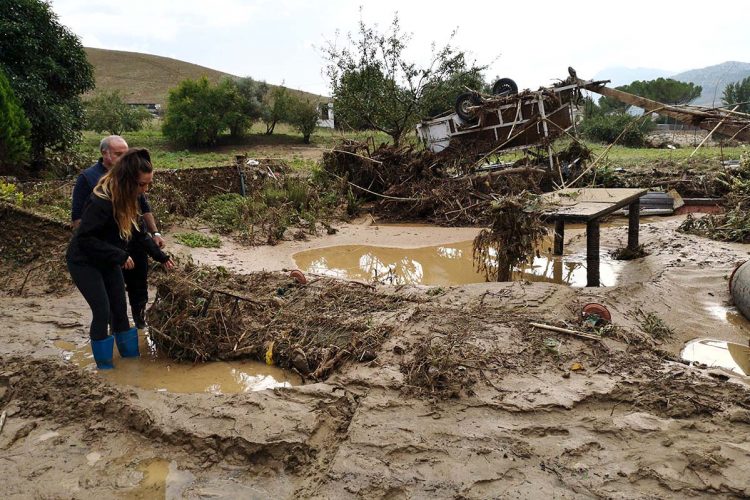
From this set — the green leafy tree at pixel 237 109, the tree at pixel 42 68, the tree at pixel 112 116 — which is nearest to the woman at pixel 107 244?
the tree at pixel 42 68

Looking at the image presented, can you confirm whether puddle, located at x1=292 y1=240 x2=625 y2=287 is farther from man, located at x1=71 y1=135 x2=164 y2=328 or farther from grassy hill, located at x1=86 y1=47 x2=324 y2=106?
grassy hill, located at x1=86 y1=47 x2=324 y2=106

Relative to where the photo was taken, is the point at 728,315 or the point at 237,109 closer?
the point at 728,315

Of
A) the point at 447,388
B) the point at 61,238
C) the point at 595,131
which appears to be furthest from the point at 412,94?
the point at 595,131

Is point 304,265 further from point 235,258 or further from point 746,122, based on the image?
point 746,122

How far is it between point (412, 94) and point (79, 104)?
9.80m

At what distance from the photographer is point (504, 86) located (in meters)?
13.5

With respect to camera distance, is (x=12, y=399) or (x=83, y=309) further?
(x=83, y=309)

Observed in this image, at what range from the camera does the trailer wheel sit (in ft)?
41.1

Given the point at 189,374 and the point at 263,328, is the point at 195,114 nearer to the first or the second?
the point at 263,328

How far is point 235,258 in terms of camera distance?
8469 millimetres

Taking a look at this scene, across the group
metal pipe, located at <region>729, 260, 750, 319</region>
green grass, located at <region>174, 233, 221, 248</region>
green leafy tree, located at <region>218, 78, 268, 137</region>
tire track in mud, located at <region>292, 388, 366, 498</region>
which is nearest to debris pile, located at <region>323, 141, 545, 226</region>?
green grass, located at <region>174, 233, 221, 248</region>

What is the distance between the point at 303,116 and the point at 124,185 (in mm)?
26655

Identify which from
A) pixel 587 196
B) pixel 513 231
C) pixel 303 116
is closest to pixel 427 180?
pixel 587 196

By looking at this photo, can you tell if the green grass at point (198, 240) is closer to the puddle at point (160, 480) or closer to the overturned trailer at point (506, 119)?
the puddle at point (160, 480)
